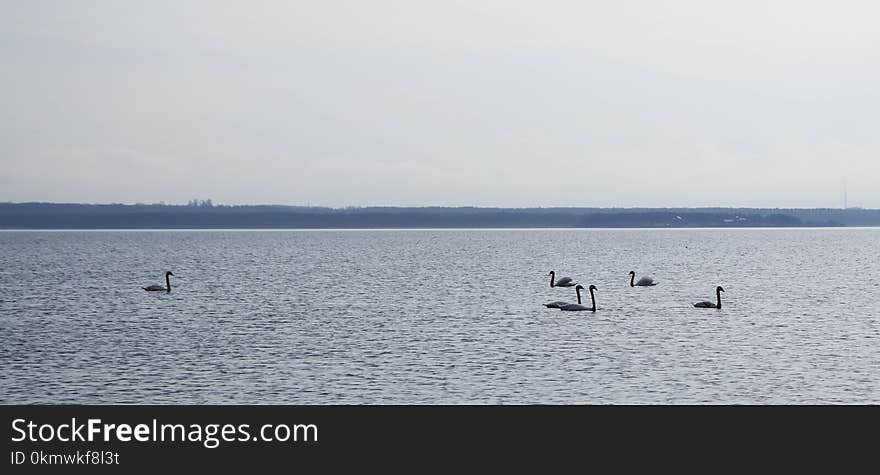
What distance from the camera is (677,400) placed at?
104ft
